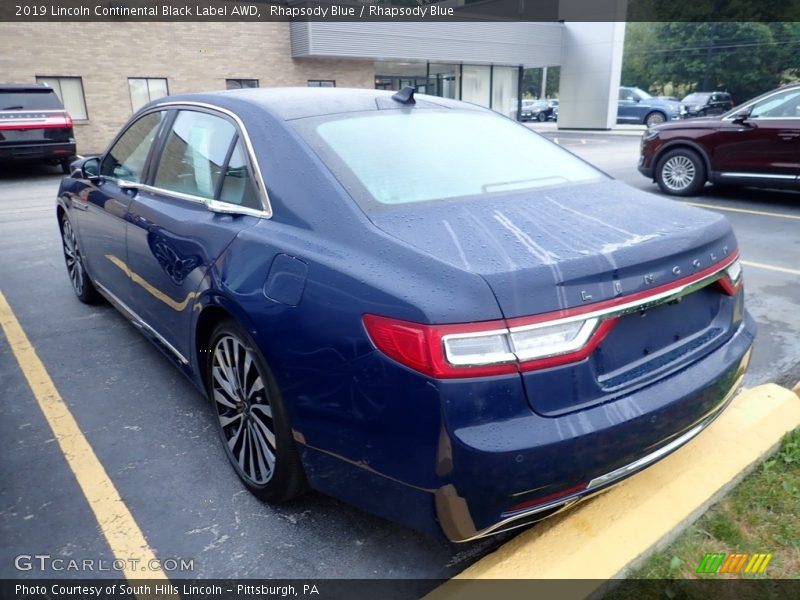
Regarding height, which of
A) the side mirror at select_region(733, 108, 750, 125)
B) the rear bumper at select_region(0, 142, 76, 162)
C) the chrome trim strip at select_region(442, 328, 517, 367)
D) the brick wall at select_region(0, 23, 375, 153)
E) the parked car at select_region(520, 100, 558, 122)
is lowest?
the parked car at select_region(520, 100, 558, 122)

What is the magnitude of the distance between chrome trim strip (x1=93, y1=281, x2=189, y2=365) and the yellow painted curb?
1.83m

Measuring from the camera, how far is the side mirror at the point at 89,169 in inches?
169

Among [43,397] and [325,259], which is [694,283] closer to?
[325,259]

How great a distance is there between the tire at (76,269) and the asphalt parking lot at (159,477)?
5.1 inches

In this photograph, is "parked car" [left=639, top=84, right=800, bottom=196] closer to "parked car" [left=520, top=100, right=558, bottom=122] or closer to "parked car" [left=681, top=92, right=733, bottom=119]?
"parked car" [left=681, top=92, right=733, bottom=119]

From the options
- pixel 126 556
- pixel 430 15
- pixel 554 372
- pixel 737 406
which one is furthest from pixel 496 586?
pixel 430 15

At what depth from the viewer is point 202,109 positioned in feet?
10.6

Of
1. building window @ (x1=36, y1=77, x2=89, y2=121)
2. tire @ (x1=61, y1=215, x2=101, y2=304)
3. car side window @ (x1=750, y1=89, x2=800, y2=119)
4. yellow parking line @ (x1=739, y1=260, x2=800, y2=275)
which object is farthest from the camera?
building window @ (x1=36, y1=77, x2=89, y2=121)

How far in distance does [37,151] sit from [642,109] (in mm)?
28102

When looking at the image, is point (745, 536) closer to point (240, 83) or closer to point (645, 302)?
point (645, 302)

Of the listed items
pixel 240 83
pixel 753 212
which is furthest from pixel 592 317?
pixel 240 83

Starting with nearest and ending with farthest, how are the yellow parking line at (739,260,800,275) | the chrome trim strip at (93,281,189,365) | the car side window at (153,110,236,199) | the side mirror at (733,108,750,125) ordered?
the car side window at (153,110,236,199) → the chrome trim strip at (93,281,189,365) → the yellow parking line at (739,260,800,275) → the side mirror at (733,108,750,125)

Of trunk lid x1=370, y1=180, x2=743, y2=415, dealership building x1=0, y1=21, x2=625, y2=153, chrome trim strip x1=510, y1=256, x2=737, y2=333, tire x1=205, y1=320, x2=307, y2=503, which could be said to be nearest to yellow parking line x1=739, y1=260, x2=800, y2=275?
trunk lid x1=370, y1=180, x2=743, y2=415

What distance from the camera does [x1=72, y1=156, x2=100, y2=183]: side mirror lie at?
4297 mm
